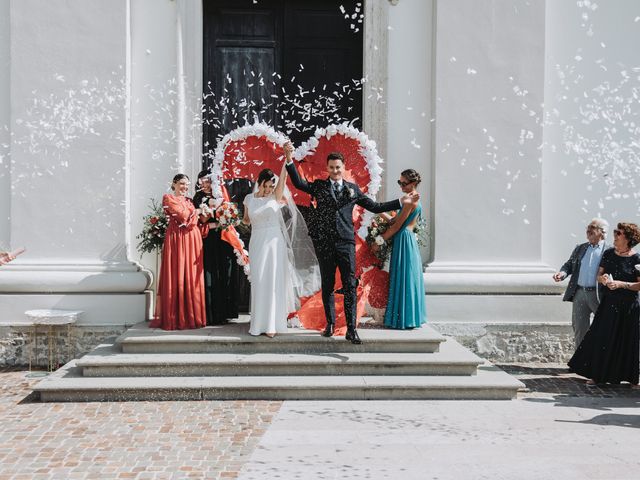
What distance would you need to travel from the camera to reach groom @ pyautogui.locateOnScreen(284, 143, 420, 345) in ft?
25.0

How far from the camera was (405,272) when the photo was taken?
8.27 meters

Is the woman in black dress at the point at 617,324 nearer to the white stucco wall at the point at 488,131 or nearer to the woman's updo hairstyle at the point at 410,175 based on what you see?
the white stucco wall at the point at 488,131

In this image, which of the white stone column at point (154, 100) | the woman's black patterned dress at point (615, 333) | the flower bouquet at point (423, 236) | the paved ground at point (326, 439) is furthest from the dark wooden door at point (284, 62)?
the woman's black patterned dress at point (615, 333)

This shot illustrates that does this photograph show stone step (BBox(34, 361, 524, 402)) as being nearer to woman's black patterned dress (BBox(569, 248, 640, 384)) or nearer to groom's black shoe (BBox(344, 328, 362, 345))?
groom's black shoe (BBox(344, 328, 362, 345))

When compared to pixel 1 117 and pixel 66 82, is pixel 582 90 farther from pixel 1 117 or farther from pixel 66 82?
pixel 1 117

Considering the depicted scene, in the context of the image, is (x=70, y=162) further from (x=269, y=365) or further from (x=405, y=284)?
(x=405, y=284)

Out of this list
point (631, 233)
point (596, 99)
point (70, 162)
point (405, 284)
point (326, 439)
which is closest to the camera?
point (326, 439)

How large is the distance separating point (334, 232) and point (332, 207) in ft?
0.84

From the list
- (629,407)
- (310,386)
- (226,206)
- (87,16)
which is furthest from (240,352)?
(87,16)

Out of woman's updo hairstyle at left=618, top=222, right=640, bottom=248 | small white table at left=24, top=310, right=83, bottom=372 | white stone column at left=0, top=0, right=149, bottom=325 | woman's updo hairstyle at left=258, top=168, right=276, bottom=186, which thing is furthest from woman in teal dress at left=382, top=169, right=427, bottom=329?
small white table at left=24, top=310, right=83, bottom=372

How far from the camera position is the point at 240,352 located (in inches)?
305

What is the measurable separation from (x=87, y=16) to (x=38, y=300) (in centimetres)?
335

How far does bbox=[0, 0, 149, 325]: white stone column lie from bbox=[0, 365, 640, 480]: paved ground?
1.72m

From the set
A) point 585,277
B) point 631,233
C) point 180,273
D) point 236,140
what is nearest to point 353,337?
point 180,273
